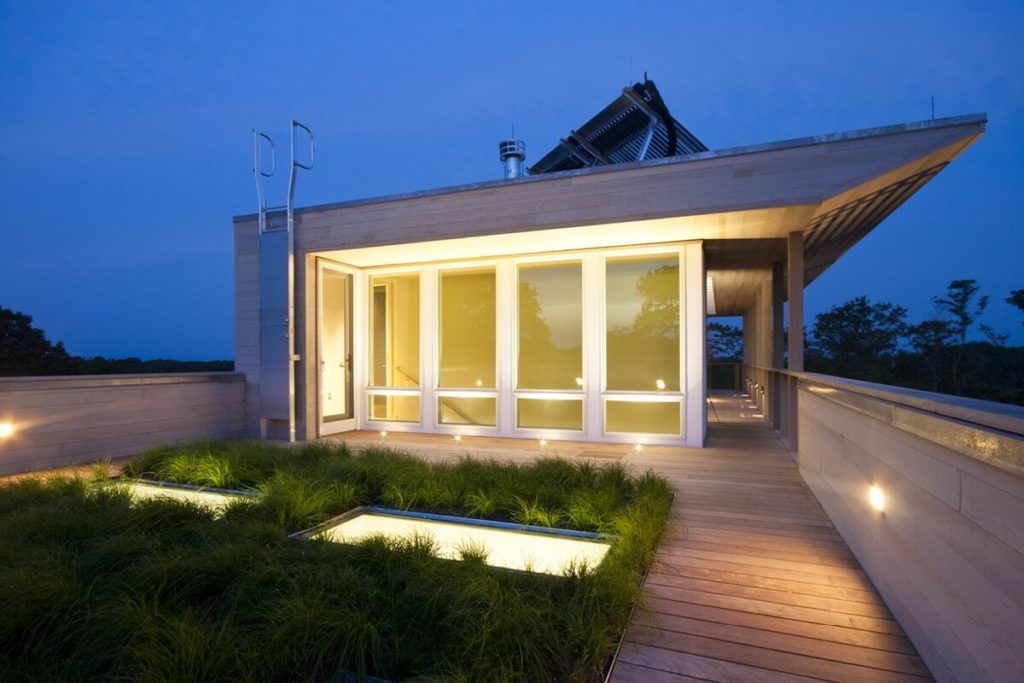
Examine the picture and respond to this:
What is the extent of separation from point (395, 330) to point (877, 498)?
20.8ft

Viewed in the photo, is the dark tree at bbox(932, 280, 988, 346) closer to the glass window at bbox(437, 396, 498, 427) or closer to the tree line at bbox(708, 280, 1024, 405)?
the tree line at bbox(708, 280, 1024, 405)

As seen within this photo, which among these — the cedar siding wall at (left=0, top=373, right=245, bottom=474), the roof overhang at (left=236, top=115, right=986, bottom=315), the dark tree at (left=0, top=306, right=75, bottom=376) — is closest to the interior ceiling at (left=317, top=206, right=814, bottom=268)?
the roof overhang at (left=236, top=115, right=986, bottom=315)

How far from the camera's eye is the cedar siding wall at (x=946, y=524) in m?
1.31

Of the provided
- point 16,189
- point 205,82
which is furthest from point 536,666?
point 205,82

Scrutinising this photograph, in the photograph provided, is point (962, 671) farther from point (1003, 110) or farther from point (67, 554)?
point (1003, 110)

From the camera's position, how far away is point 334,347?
24.7ft

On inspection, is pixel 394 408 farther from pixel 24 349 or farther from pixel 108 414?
pixel 24 349

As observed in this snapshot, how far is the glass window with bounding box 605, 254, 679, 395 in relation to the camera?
6344 mm

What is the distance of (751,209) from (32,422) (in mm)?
7287

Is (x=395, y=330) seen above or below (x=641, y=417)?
above

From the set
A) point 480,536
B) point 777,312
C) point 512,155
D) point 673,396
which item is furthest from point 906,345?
point 480,536

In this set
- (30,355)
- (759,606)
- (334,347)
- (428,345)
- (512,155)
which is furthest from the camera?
(30,355)

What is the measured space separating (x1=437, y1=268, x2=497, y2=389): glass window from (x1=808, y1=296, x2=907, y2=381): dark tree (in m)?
17.7

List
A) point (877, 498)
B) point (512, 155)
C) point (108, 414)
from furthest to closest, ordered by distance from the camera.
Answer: point (512, 155)
point (108, 414)
point (877, 498)
